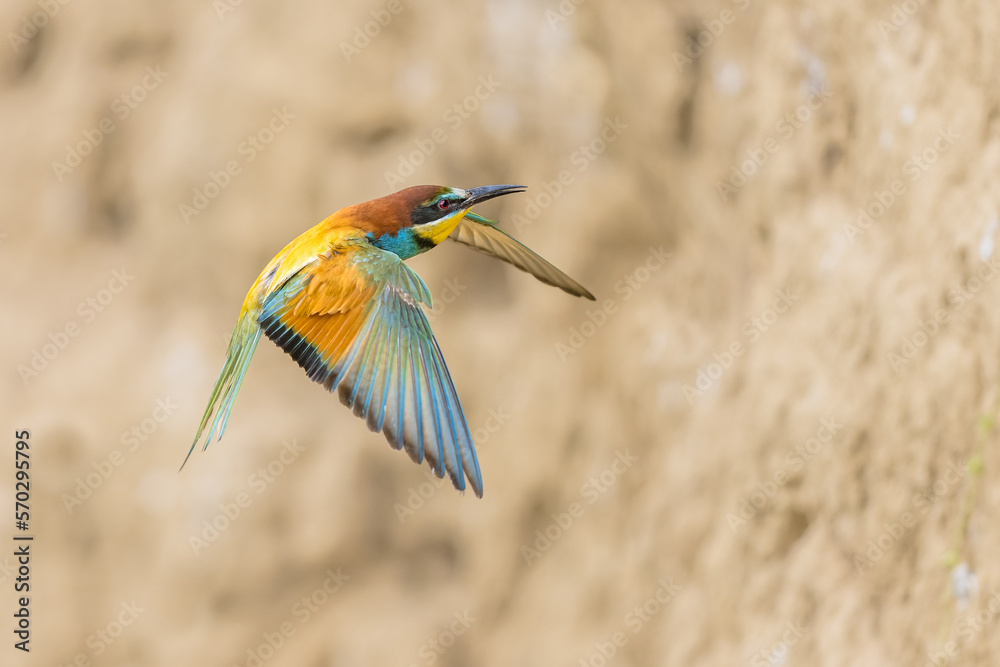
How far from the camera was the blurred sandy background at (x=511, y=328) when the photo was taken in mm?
1900

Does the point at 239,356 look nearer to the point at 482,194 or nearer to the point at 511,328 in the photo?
the point at 482,194

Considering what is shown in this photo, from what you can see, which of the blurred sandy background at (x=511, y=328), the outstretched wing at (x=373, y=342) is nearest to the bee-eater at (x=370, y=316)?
the outstretched wing at (x=373, y=342)

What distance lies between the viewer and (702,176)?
8.10ft

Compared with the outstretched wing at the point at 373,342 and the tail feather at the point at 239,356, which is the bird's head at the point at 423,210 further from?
the tail feather at the point at 239,356

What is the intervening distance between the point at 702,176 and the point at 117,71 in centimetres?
167

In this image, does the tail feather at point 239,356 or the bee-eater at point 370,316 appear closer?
the bee-eater at point 370,316

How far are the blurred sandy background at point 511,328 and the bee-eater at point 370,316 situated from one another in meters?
0.97

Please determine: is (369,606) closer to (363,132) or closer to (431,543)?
(431,543)

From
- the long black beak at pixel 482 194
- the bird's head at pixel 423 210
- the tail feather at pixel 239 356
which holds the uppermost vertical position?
the long black beak at pixel 482 194

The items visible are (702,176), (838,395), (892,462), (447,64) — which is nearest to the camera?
(892,462)

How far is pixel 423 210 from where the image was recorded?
1.07m

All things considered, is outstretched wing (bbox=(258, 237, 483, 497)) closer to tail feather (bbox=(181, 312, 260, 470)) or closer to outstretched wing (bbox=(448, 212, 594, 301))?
tail feather (bbox=(181, 312, 260, 470))

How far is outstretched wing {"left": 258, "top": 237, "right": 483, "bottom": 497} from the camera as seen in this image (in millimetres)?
874

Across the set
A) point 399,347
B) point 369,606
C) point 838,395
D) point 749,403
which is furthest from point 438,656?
point 399,347
